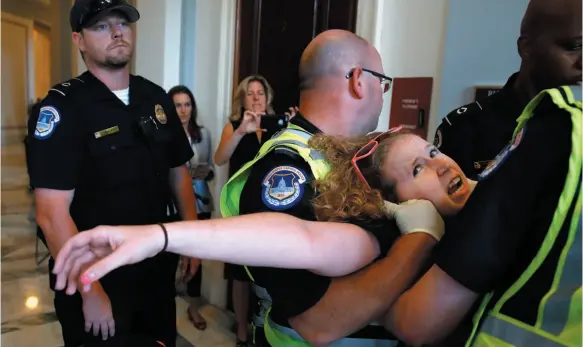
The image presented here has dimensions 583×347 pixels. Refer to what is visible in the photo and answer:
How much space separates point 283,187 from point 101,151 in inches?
36.4

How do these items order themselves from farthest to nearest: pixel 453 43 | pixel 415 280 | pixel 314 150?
pixel 453 43, pixel 314 150, pixel 415 280

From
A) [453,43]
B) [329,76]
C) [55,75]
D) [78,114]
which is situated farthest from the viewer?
[55,75]

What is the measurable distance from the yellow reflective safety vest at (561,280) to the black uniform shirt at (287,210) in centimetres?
26

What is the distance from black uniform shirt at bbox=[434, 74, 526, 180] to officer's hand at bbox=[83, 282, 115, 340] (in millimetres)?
1133

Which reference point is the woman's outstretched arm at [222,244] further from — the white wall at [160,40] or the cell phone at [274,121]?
the white wall at [160,40]

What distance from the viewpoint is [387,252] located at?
2.60ft

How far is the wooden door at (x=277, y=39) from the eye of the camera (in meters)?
2.65

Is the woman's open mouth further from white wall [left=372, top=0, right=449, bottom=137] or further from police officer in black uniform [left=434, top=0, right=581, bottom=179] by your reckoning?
white wall [left=372, top=0, right=449, bottom=137]

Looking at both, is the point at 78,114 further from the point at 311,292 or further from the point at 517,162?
the point at 517,162

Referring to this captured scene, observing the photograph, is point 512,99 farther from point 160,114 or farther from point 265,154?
point 160,114

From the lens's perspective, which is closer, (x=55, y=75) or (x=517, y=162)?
(x=517, y=162)

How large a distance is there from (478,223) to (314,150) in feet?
1.33

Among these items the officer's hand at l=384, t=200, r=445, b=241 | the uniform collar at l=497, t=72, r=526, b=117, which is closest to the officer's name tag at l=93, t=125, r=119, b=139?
the officer's hand at l=384, t=200, r=445, b=241

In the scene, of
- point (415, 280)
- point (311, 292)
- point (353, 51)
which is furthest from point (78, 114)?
point (415, 280)
